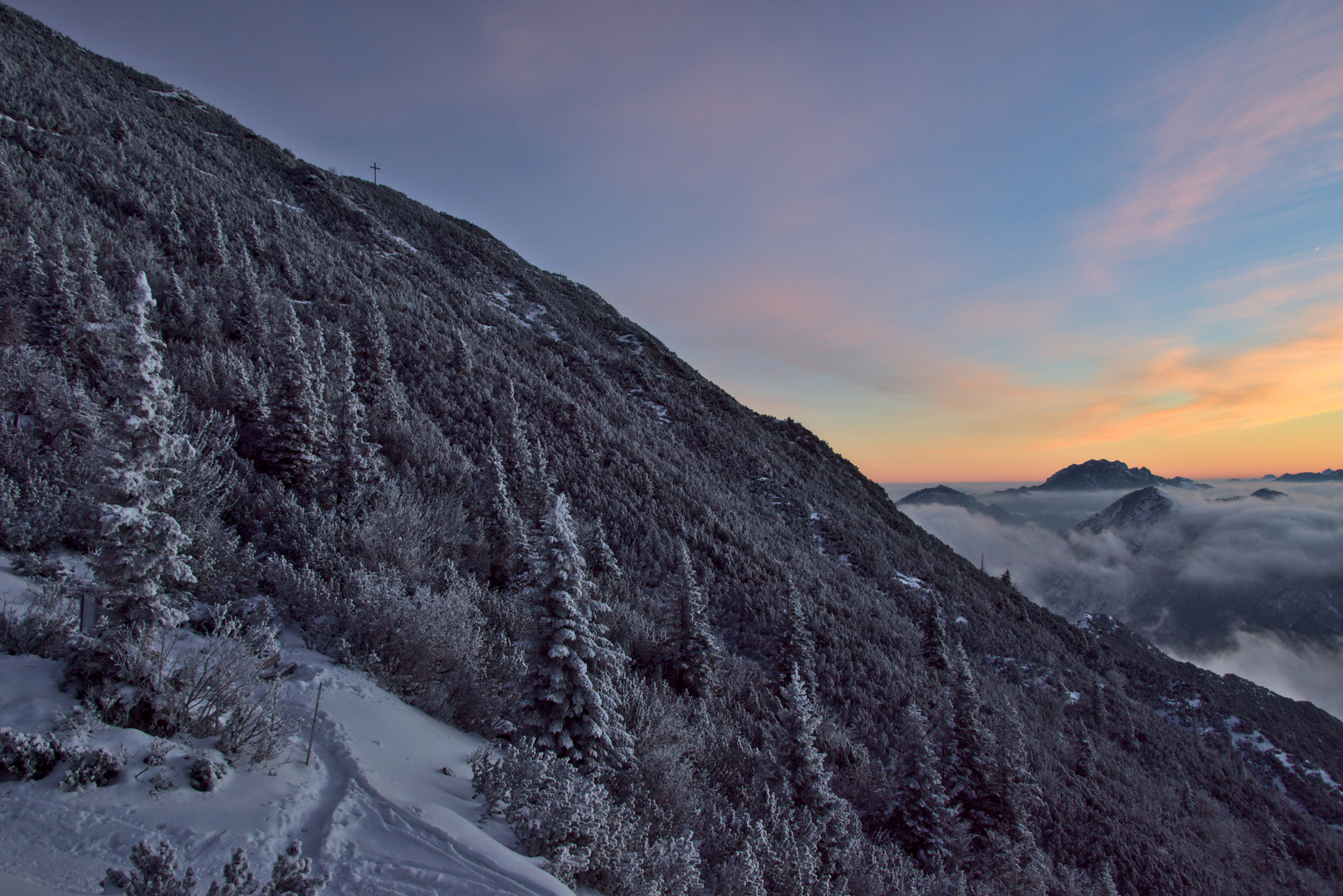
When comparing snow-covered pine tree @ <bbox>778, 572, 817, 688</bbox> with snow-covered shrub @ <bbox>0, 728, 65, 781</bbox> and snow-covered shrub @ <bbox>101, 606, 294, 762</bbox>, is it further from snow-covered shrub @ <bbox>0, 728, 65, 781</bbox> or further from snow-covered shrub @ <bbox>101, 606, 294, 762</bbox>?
snow-covered shrub @ <bbox>0, 728, 65, 781</bbox>

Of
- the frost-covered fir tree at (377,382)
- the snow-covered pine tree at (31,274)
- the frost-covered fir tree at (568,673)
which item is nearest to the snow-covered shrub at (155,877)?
the frost-covered fir tree at (568,673)

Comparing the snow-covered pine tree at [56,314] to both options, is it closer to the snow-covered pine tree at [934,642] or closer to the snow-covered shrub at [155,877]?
the snow-covered shrub at [155,877]

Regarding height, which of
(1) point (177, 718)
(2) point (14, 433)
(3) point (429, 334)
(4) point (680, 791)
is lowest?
(4) point (680, 791)

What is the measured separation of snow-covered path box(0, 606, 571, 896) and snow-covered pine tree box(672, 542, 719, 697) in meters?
11.2

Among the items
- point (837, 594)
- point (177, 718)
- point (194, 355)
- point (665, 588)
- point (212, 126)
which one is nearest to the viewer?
point (177, 718)

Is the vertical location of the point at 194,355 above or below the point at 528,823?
above

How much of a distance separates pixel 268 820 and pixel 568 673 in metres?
4.24

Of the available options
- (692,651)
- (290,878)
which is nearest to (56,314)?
(290,878)

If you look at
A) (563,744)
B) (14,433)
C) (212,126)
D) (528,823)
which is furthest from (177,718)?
(212,126)

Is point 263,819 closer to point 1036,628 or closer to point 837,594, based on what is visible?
point 837,594

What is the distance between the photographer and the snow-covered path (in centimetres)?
363

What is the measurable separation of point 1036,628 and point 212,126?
90959 mm

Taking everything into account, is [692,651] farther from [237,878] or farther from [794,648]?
[237,878]

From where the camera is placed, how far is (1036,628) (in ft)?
144
